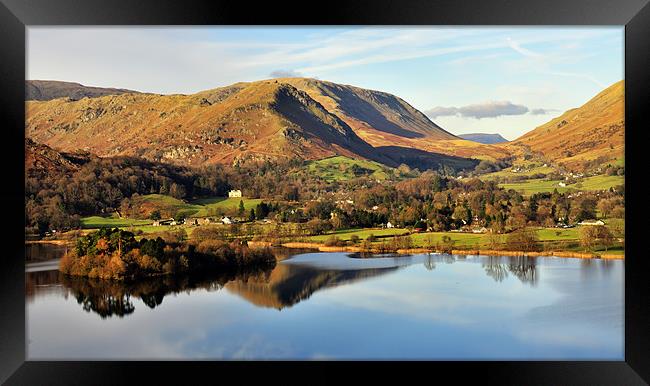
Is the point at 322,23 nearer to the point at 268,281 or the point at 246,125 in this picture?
the point at 268,281

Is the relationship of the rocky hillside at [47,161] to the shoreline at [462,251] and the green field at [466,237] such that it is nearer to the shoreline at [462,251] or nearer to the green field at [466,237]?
the shoreline at [462,251]

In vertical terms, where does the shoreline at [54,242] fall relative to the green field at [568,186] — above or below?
below

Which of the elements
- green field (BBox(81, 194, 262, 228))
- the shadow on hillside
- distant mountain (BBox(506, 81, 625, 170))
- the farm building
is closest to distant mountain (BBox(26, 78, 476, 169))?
the shadow on hillside

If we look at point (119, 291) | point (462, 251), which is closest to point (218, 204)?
point (119, 291)

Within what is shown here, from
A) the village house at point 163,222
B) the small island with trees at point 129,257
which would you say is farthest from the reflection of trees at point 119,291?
the village house at point 163,222
